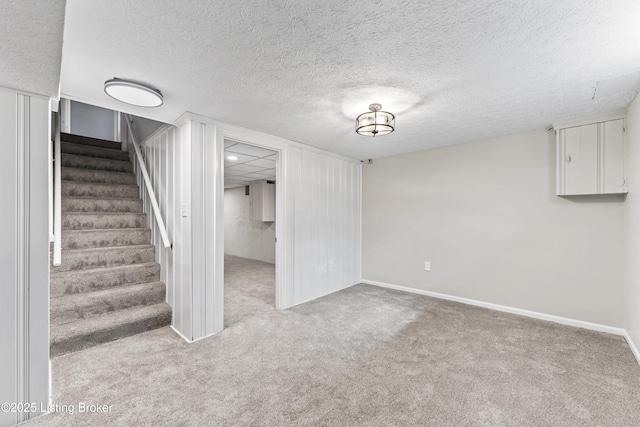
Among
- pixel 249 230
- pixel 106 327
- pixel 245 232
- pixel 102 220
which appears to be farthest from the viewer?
pixel 245 232

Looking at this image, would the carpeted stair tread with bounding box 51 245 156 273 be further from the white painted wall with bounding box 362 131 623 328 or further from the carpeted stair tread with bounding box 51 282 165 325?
the white painted wall with bounding box 362 131 623 328

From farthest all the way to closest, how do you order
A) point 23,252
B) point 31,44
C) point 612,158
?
point 612,158
point 23,252
point 31,44

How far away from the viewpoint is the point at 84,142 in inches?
173

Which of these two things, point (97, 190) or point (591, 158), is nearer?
point (591, 158)

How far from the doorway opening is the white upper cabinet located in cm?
317

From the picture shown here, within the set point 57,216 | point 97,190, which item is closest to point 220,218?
point 57,216

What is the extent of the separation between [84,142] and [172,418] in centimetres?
470

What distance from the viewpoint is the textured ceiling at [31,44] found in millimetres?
985

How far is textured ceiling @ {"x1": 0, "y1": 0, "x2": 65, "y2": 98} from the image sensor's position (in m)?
0.99

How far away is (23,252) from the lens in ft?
5.19

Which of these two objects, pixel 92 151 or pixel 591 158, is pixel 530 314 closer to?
pixel 591 158

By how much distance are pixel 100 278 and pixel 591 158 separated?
5191mm

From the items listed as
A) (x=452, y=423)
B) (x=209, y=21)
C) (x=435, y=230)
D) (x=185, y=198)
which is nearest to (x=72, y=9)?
(x=209, y=21)

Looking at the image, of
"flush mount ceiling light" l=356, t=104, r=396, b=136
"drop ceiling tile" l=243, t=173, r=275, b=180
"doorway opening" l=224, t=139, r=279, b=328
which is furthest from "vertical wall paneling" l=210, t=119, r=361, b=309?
"drop ceiling tile" l=243, t=173, r=275, b=180
